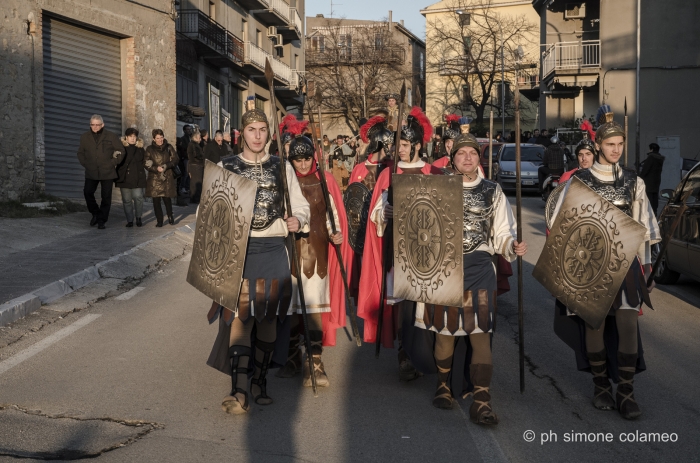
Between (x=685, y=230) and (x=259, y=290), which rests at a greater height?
(x=685, y=230)

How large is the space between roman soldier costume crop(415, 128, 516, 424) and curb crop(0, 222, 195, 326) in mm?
4090

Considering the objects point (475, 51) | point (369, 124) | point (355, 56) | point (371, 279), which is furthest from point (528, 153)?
point (475, 51)

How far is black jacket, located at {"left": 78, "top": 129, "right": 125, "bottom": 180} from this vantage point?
14.6m

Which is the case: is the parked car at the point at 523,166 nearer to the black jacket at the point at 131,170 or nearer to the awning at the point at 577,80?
the awning at the point at 577,80

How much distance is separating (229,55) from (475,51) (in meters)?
31.9

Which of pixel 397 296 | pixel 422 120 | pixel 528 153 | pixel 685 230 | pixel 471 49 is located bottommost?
pixel 397 296

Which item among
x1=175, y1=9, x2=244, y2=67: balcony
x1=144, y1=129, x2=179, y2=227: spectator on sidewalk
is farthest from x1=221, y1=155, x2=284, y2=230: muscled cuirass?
x1=175, y1=9, x2=244, y2=67: balcony

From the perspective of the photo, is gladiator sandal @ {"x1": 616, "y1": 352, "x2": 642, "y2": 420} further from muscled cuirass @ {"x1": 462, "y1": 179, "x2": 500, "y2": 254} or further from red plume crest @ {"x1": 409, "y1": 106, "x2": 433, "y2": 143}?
red plume crest @ {"x1": 409, "y1": 106, "x2": 433, "y2": 143}

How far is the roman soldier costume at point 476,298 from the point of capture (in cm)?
539

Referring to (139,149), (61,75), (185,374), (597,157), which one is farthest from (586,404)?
(61,75)

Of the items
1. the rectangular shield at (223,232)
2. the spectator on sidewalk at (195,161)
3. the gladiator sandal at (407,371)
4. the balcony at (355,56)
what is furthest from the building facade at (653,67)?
the rectangular shield at (223,232)

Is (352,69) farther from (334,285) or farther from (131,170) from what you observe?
(334,285)

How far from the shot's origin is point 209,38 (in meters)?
31.0

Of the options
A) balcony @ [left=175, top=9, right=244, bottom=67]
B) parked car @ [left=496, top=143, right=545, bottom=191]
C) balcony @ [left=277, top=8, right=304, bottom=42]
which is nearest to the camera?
parked car @ [left=496, top=143, right=545, bottom=191]
